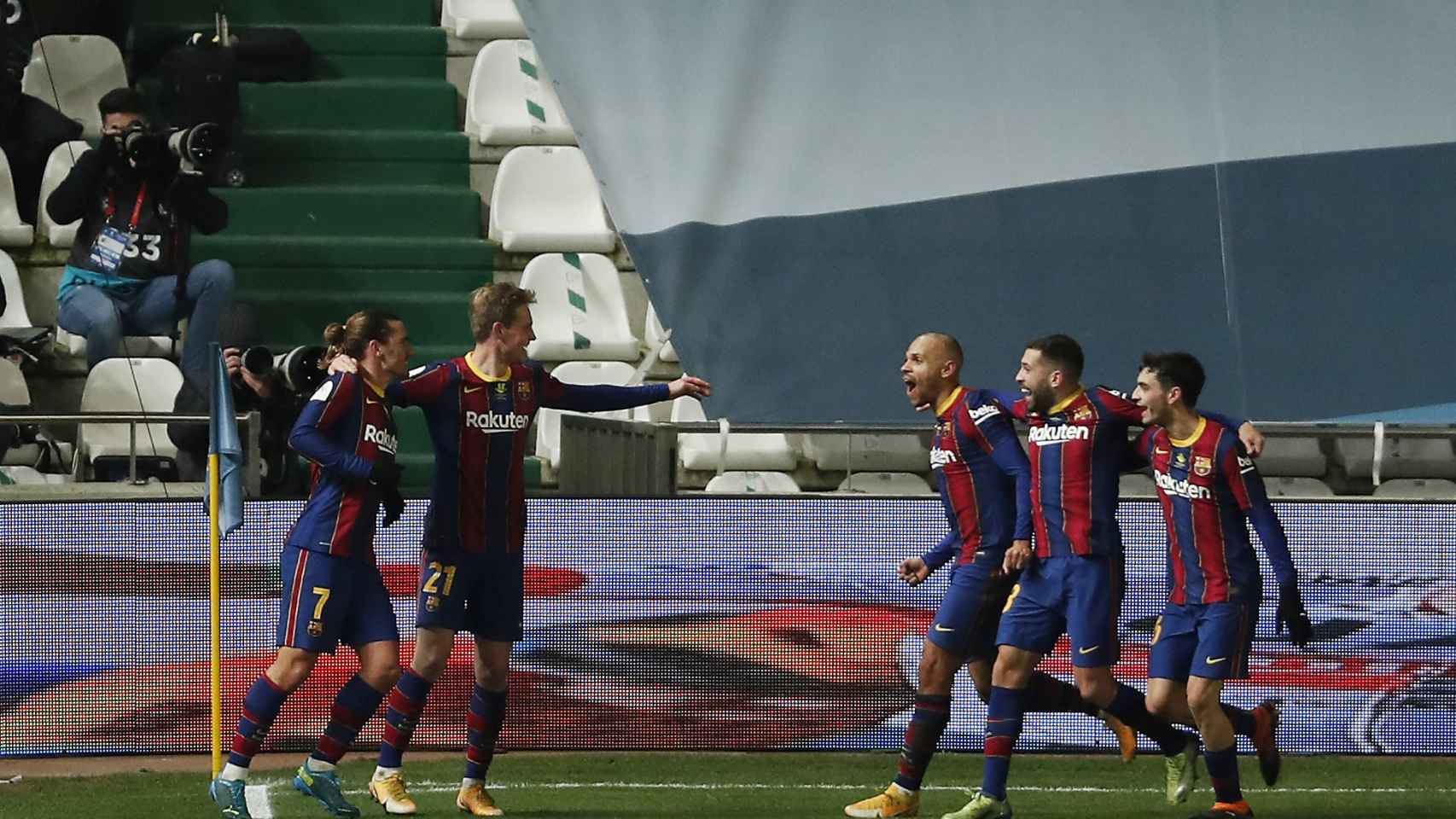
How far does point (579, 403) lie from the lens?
7660 mm

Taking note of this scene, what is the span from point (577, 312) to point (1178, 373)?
5.90 meters

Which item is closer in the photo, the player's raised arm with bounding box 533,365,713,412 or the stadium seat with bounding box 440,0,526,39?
the player's raised arm with bounding box 533,365,713,412

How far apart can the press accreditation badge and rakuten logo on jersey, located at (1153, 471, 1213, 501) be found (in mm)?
6247

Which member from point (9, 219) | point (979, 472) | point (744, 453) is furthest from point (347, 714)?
point (9, 219)

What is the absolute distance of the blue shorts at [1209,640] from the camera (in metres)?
7.15

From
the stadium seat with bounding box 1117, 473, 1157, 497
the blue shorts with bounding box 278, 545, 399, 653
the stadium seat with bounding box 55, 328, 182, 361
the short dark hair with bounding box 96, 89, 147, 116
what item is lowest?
the blue shorts with bounding box 278, 545, 399, 653

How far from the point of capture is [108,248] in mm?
11297

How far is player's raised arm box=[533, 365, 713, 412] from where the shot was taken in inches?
297

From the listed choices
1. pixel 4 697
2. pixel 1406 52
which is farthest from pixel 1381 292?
pixel 4 697

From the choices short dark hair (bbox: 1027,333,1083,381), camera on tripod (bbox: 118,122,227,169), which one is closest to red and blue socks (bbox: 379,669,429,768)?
short dark hair (bbox: 1027,333,1083,381)

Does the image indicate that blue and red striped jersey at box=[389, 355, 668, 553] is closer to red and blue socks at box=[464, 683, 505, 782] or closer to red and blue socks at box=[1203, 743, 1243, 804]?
red and blue socks at box=[464, 683, 505, 782]

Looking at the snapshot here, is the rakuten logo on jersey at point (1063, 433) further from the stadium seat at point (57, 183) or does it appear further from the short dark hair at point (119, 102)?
the stadium seat at point (57, 183)

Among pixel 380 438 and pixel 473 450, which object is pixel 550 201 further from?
pixel 380 438

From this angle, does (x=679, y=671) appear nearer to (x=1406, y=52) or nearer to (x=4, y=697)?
(x=4, y=697)
